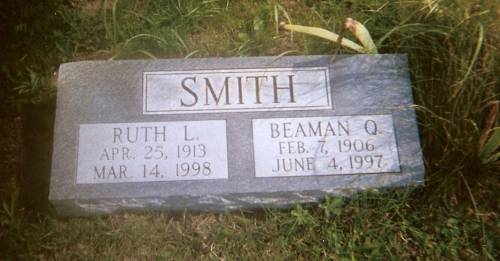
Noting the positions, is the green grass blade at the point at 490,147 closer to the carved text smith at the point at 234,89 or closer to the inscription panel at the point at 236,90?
the inscription panel at the point at 236,90

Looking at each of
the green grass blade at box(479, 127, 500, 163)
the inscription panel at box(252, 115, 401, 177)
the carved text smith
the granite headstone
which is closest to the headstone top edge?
the granite headstone

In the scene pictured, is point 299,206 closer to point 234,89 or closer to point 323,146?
point 323,146

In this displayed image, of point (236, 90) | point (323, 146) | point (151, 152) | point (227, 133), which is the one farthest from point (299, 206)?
point (151, 152)

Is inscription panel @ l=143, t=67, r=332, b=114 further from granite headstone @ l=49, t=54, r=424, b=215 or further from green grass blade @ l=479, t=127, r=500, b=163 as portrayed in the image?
green grass blade @ l=479, t=127, r=500, b=163

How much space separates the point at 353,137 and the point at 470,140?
700mm

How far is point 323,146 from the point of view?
253cm

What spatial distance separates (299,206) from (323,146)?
0.36 metres

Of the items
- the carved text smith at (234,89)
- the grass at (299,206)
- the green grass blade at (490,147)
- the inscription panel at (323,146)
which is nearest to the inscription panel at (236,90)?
the carved text smith at (234,89)

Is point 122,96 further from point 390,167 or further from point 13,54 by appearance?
point 390,167

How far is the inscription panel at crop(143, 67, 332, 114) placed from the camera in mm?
2580

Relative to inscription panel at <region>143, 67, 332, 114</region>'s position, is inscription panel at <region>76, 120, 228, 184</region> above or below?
below

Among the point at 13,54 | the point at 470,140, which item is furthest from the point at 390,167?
the point at 13,54

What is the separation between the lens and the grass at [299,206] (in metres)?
2.59

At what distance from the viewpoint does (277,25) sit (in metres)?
3.11
